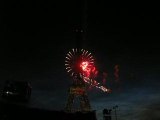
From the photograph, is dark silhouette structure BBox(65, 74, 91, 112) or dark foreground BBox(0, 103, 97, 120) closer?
dark foreground BBox(0, 103, 97, 120)

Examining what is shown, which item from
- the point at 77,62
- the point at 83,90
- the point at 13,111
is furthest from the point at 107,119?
the point at 83,90

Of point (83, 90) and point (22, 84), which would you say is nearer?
point (22, 84)

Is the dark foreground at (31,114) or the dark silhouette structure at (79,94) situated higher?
the dark silhouette structure at (79,94)

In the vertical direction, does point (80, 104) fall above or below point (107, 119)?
above

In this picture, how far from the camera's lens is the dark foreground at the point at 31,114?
55188 mm

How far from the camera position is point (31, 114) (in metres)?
57.6

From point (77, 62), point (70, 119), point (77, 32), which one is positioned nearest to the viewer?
point (70, 119)

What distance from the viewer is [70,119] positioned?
198ft

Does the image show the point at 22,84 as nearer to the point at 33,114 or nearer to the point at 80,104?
the point at 33,114

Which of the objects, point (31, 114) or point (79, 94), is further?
point (79, 94)

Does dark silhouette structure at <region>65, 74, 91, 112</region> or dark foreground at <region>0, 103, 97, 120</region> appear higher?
dark silhouette structure at <region>65, 74, 91, 112</region>

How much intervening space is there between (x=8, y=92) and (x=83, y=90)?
66.9 metres

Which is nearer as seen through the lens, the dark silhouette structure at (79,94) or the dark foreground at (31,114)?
the dark foreground at (31,114)

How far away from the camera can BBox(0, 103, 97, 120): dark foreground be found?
55.2m
